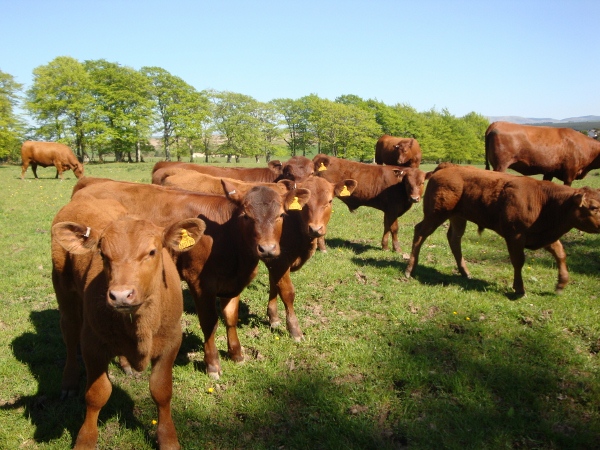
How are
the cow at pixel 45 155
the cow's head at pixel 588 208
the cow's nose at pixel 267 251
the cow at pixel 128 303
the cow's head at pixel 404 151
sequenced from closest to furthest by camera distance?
1. the cow at pixel 128 303
2. the cow's nose at pixel 267 251
3. the cow's head at pixel 588 208
4. the cow's head at pixel 404 151
5. the cow at pixel 45 155

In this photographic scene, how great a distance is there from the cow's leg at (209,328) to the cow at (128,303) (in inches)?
38.9

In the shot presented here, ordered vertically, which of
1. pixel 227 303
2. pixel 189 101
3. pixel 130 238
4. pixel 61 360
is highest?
pixel 189 101

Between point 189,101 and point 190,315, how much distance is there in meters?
63.3

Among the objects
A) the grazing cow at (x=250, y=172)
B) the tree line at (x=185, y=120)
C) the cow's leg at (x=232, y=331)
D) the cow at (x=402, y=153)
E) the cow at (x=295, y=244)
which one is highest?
the tree line at (x=185, y=120)

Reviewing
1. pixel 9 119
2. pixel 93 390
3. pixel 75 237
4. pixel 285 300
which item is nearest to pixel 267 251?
pixel 285 300

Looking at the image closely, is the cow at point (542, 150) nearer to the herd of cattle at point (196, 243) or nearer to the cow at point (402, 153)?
the herd of cattle at point (196, 243)

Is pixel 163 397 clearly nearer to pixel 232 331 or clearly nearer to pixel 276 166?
pixel 232 331

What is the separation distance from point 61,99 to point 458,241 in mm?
61328

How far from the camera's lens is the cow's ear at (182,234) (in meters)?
3.68

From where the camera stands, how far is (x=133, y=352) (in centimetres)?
350

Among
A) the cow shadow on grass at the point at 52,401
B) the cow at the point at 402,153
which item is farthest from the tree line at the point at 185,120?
the cow shadow on grass at the point at 52,401

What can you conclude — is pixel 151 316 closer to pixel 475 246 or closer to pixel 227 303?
pixel 227 303

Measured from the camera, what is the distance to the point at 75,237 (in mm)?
3467

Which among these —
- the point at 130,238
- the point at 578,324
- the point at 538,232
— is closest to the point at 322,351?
the point at 130,238
